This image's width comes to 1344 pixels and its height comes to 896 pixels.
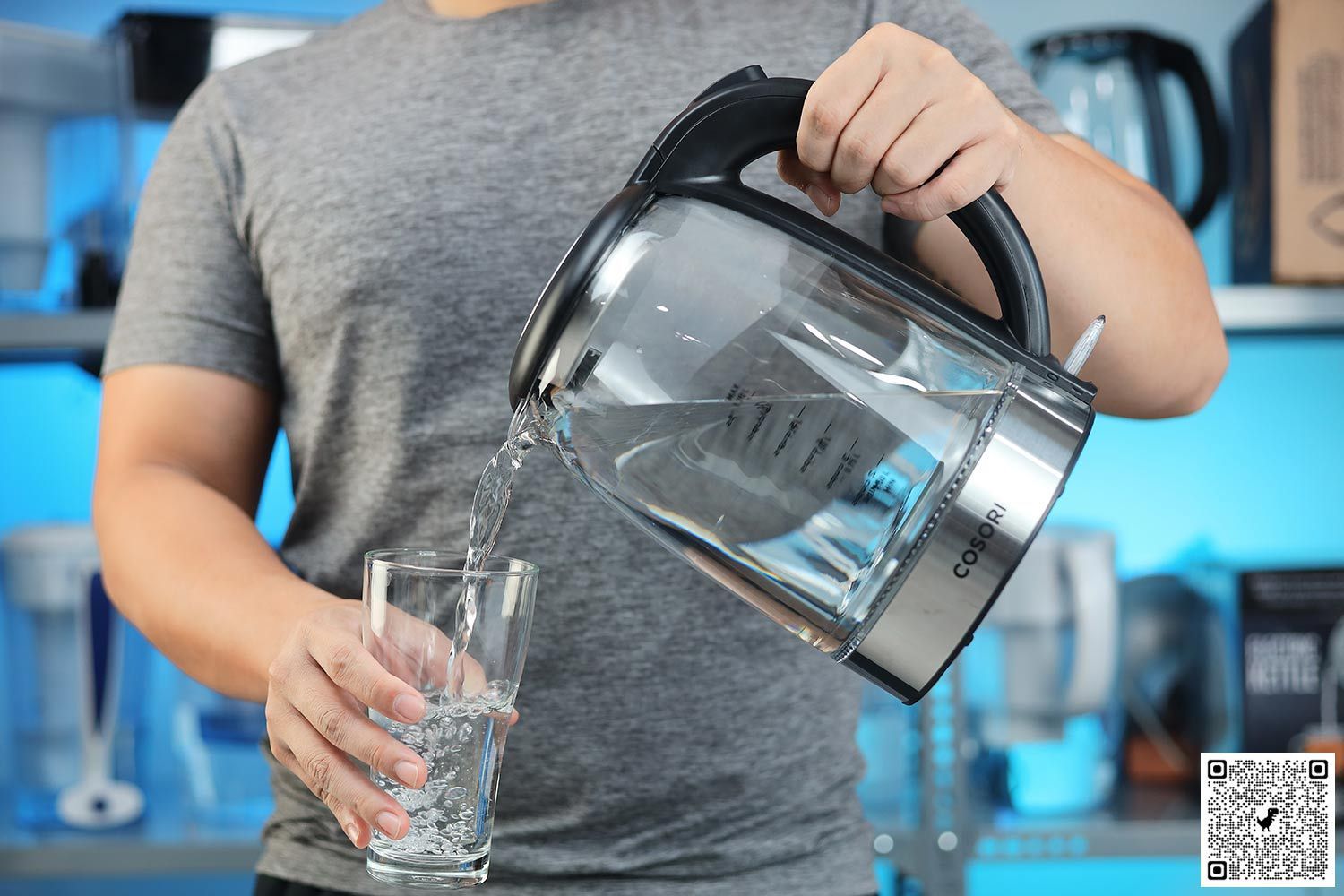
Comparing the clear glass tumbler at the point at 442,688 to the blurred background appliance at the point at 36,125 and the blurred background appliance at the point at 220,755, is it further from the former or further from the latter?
the blurred background appliance at the point at 36,125

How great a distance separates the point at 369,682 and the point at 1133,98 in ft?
3.83

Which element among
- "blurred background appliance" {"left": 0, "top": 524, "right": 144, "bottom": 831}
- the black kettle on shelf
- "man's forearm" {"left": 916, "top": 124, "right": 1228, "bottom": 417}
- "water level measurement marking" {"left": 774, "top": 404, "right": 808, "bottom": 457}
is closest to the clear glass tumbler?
"water level measurement marking" {"left": 774, "top": 404, "right": 808, "bottom": 457}

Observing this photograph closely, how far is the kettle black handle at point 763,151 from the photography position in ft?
1.59

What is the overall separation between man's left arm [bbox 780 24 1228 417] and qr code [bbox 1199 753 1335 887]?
0.20 meters

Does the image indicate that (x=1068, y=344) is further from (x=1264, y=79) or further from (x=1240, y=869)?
(x=1264, y=79)

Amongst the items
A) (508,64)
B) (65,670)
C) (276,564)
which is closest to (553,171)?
(508,64)

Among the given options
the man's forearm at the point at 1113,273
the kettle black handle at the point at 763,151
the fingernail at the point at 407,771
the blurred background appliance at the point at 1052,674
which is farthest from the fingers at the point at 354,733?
the blurred background appliance at the point at 1052,674

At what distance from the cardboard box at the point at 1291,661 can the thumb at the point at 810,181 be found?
97 cm

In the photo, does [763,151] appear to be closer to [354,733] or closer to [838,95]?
[838,95]

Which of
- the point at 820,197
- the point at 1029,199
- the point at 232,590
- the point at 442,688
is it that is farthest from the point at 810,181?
the point at 232,590

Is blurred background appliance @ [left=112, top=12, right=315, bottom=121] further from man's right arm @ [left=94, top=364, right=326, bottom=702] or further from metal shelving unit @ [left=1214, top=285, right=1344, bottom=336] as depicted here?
metal shelving unit @ [left=1214, top=285, right=1344, bottom=336]

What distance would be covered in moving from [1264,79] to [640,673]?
1.02 meters

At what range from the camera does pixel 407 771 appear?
488mm

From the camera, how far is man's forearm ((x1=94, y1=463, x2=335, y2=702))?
24.7 inches
